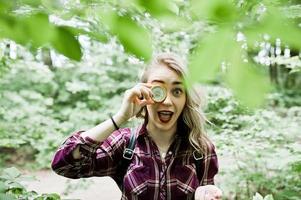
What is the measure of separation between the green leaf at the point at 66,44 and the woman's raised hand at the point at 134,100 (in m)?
0.87

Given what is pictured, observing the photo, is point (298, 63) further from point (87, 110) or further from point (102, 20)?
point (87, 110)

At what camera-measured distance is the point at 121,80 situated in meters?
6.32

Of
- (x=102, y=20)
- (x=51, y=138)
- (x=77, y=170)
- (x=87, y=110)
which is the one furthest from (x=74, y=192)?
(x=102, y=20)

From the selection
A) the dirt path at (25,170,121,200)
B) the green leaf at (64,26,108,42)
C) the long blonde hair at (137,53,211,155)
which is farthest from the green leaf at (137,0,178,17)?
the dirt path at (25,170,121,200)

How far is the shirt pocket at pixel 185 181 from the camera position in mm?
1493

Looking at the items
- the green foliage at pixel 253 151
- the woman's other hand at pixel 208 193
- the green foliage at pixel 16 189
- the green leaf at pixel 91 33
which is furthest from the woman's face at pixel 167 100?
the green foliage at pixel 253 151

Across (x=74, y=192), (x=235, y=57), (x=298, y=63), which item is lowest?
(x=74, y=192)

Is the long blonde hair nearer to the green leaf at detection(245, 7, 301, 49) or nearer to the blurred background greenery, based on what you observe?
the blurred background greenery

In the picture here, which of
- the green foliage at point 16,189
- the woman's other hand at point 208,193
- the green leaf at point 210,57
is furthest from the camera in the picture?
the green foliage at point 16,189

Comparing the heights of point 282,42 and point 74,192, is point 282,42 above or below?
above

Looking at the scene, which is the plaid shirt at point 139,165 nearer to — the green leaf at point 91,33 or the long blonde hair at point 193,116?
the long blonde hair at point 193,116

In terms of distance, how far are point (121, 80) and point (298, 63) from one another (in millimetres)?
3752

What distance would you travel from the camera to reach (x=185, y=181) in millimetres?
1506

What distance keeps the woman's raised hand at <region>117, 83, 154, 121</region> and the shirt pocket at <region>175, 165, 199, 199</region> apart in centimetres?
24
